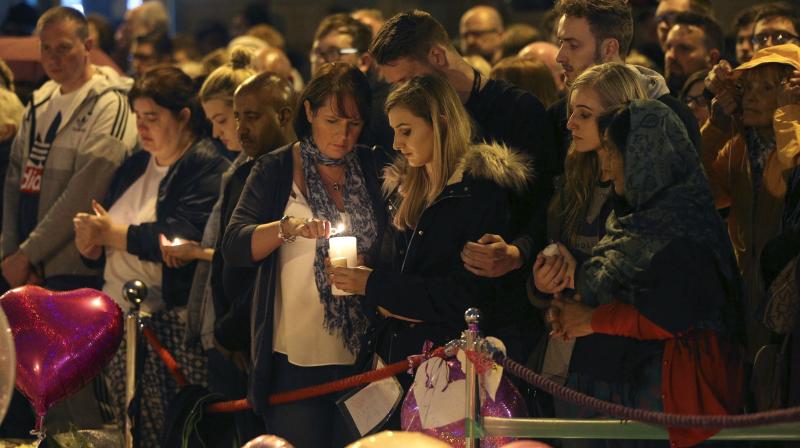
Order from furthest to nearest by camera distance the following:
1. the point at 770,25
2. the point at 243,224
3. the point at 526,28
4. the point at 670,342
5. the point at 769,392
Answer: the point at 526,28 < the point at 770,25 < the point at 243,224 < the point at 769,392 < the point at 670,342

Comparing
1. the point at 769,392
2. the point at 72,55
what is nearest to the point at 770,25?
the point at 769,392

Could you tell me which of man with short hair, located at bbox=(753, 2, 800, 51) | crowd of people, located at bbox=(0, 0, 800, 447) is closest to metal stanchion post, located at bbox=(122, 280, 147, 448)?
crowd of people, located at bbox=(0, 0, 800, 447)

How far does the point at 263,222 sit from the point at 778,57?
83.8 inches

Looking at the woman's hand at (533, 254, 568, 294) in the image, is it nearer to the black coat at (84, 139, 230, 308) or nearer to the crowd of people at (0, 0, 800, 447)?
the crowd of people at (0, 0, 800, 447)

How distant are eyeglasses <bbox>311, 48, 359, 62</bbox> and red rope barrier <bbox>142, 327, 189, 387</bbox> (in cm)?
206

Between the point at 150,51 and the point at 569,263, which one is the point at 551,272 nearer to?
the point at 569,263

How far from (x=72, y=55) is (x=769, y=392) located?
446 cm

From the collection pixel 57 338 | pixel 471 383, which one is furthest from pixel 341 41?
pixel 471 383

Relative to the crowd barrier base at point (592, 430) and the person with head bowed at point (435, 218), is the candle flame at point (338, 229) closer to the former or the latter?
the person with head bowed at point (435, 218)

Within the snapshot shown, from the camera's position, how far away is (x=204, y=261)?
6.61m

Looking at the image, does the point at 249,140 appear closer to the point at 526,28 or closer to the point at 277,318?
the point at 277,318

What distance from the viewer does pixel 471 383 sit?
14.6ft

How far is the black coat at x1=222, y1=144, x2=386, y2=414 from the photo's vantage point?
552 centimetres

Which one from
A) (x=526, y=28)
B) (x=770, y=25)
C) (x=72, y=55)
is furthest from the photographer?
(x=526, y=28)
